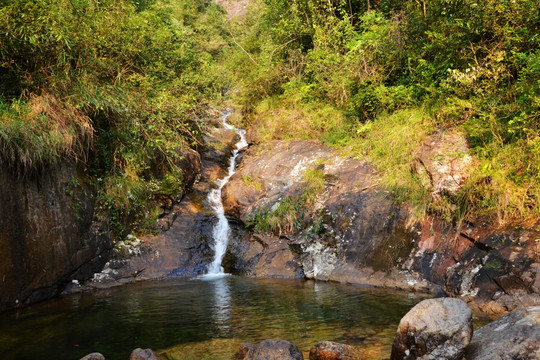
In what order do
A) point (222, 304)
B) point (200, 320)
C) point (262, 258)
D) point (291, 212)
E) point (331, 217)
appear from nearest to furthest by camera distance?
point (200, 320), point (222, 304), point (331, 217), point (262, 258), point (291, 212)

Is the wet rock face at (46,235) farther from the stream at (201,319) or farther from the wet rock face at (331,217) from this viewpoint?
the wet rock face at (331,217)

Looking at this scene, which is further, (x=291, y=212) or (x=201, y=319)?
(x=291, y=212)

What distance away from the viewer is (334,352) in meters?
4.62

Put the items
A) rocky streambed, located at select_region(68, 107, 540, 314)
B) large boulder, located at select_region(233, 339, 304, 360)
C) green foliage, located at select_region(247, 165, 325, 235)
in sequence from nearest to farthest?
1. large boulder, located at select_region(233, 339, 304, 360)
2. rocky streambed, located at select_region(68, 107, 540, 314)
3. green foliage, located at select_region(247, 165, 325, 235)

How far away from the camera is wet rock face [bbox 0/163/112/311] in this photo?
6.90 m

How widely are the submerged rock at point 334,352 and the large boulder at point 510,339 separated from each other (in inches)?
47.1

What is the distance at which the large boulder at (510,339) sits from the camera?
3.76m

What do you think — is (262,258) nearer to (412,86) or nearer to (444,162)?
(444,162)

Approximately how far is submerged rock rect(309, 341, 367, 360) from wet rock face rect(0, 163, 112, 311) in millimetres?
5501

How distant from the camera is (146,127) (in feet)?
34.3

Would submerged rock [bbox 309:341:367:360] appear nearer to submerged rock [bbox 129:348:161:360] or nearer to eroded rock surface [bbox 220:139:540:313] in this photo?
submerged rock [bbox 129:348:161:360]

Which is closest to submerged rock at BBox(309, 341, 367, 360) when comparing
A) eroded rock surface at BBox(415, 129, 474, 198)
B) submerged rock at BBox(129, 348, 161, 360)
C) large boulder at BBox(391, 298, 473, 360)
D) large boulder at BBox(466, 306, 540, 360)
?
large boulder at BBox(391, 298, 473, 360)

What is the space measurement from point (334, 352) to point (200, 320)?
2682 millimetres

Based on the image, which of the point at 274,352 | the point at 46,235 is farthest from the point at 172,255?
the point at 274,352
